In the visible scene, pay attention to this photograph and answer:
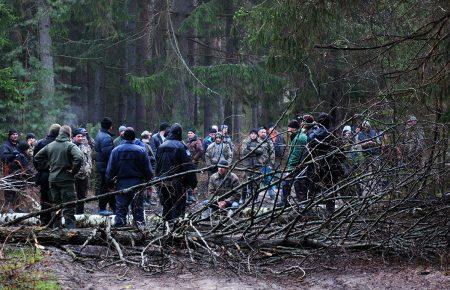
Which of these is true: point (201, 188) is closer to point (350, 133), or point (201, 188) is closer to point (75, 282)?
point (350, 133)

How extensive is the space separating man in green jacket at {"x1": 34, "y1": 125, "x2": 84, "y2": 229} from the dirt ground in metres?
2.38

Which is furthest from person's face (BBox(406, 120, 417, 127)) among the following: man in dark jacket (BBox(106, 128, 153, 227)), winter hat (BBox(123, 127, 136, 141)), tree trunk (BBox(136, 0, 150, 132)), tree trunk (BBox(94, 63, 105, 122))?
tree trunk (BBox(94, 63, 105, 122))

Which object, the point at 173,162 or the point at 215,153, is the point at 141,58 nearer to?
the point at 215,153

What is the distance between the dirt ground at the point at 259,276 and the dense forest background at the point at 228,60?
2132 mm

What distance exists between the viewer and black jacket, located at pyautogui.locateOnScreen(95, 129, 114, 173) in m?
13.4

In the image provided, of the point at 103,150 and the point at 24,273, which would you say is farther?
the point at 103,150

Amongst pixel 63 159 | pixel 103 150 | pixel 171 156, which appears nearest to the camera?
pixel 63 159

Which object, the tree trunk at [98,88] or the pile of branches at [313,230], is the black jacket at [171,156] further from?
the tree trunk at [98,88]

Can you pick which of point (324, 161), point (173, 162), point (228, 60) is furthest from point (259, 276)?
point (228, 60)

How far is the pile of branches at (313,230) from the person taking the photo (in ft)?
28.7

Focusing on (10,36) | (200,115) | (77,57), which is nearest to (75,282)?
(10,36)

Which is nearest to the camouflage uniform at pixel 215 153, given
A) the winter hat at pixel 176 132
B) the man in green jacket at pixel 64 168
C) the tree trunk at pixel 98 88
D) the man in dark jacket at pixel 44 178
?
the winter hat at pixel 176 132

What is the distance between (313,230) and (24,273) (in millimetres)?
3854

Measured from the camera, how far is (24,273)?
7.54 metres
